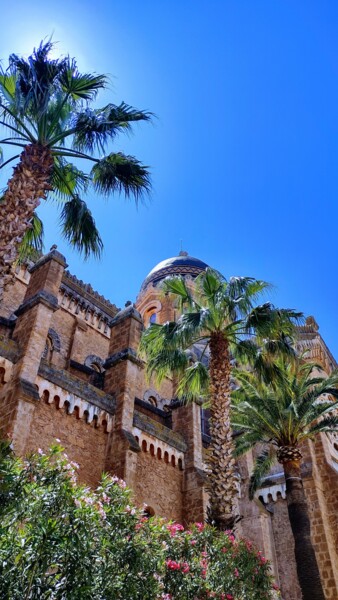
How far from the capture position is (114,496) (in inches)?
259

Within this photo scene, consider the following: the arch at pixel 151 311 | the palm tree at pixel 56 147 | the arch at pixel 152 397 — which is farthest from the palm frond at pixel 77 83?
the arch at pixel 151 311

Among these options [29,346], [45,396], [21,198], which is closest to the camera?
[21,198]

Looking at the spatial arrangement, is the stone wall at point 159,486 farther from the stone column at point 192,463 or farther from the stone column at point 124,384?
the stone column at point 124,384

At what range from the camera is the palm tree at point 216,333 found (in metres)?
12.1

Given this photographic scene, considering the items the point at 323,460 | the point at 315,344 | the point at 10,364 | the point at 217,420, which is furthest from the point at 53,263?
the point at 315,344

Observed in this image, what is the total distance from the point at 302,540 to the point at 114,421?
6.41 m

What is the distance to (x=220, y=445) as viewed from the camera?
11352 millimetres

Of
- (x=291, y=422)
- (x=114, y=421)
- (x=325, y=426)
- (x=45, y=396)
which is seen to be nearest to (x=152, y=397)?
(x=114, y=421)

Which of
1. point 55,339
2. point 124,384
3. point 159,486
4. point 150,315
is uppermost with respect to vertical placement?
point 150,315

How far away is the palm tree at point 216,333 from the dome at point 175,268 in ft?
75.8

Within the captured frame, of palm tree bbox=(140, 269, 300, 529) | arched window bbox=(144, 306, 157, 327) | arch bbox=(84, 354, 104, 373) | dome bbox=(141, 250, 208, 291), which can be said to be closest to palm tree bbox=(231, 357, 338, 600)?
palm tree bbox=(140, 269, 300, 529)

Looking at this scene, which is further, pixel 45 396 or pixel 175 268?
pixel 175 268

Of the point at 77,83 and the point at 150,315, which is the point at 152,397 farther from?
the point at 77,83

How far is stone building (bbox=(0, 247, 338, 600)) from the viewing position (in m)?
12.8
